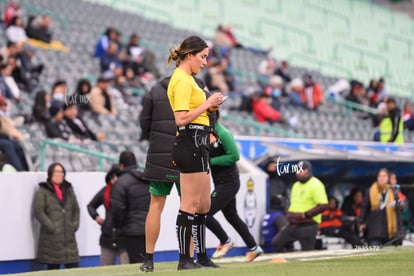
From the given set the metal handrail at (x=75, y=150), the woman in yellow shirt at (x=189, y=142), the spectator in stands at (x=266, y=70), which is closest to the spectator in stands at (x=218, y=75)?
the spectator in stands at (x=266, y=70)

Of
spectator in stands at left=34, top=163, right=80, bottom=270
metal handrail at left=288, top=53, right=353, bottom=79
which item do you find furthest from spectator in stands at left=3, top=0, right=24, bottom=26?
metal handrail at left=288, top=53, right=353, bottom=79

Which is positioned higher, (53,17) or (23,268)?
(53,17)

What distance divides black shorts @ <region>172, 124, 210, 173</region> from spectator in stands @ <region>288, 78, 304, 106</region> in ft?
60.4

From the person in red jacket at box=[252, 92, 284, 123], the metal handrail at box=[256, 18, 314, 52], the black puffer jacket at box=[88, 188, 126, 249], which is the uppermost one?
the metal handrail at box=[256, 18, 314, 52]

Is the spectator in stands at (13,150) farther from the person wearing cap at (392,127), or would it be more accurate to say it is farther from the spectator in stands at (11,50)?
the person wearing cap at (392,127)

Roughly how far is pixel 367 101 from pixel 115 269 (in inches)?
795

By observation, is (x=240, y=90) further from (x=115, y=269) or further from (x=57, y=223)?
(x=115, y=269)

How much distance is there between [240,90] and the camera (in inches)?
1070

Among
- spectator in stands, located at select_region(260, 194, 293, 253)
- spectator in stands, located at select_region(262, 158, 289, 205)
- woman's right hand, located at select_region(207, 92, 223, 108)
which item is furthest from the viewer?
spectator in stands, located at select_region(262, 158, 289, 205)

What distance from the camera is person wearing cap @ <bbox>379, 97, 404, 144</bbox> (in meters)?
22.9

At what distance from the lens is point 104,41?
24344mm

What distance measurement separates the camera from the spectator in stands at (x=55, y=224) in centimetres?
1294

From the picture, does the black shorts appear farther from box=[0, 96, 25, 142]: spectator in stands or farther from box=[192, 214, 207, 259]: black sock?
box=[0, 96, 25, 142]: spectator in stands

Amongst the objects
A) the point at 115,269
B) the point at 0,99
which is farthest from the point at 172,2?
the point at 115,269
